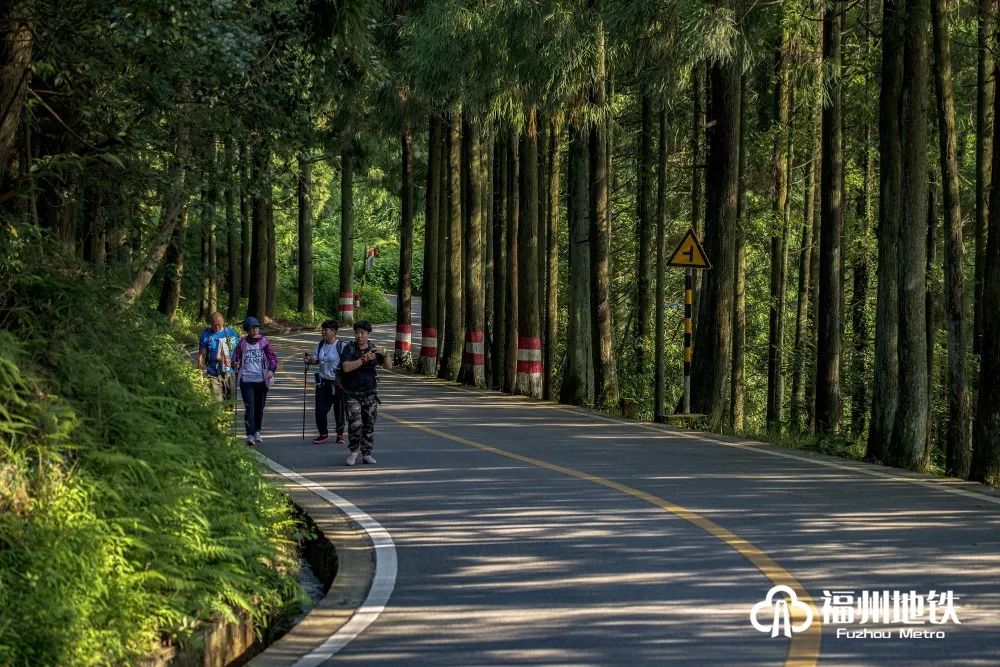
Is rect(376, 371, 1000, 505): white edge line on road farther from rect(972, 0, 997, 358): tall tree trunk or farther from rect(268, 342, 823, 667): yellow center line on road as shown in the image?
rect(972, 0, 997, 358): tall tree trunk

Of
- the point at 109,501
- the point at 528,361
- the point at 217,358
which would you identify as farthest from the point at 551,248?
the point at 109,501

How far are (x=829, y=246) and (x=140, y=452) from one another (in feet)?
56.8

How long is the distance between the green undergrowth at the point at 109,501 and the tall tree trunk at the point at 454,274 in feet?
80.3

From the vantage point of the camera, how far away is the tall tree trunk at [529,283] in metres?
30.4

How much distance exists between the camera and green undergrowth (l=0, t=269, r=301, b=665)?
7.46m

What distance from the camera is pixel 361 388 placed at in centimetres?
1764

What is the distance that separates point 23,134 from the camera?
14.6 meters

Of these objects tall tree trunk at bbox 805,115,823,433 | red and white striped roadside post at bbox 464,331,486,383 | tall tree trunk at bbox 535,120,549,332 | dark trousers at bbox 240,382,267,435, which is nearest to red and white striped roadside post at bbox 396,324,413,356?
tall tree trunk at bbox 535,120,549,332

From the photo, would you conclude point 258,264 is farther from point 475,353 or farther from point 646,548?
point 646,548

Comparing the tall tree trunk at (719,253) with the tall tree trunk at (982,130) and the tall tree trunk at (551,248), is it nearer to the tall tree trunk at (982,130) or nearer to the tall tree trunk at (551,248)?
the tall tree trunk at (982,130)

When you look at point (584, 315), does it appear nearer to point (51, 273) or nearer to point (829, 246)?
point (829, 246)

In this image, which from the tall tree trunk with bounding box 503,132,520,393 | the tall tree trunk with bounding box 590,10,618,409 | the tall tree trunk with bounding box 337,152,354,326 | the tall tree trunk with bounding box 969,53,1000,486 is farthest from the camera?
the tall tree trunk with bounding box 337,152,354,326

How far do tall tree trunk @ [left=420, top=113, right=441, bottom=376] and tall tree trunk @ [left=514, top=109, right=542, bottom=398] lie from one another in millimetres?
6742

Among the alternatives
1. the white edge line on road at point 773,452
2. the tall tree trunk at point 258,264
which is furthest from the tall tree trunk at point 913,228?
the tall tree trunk at point 258,264
